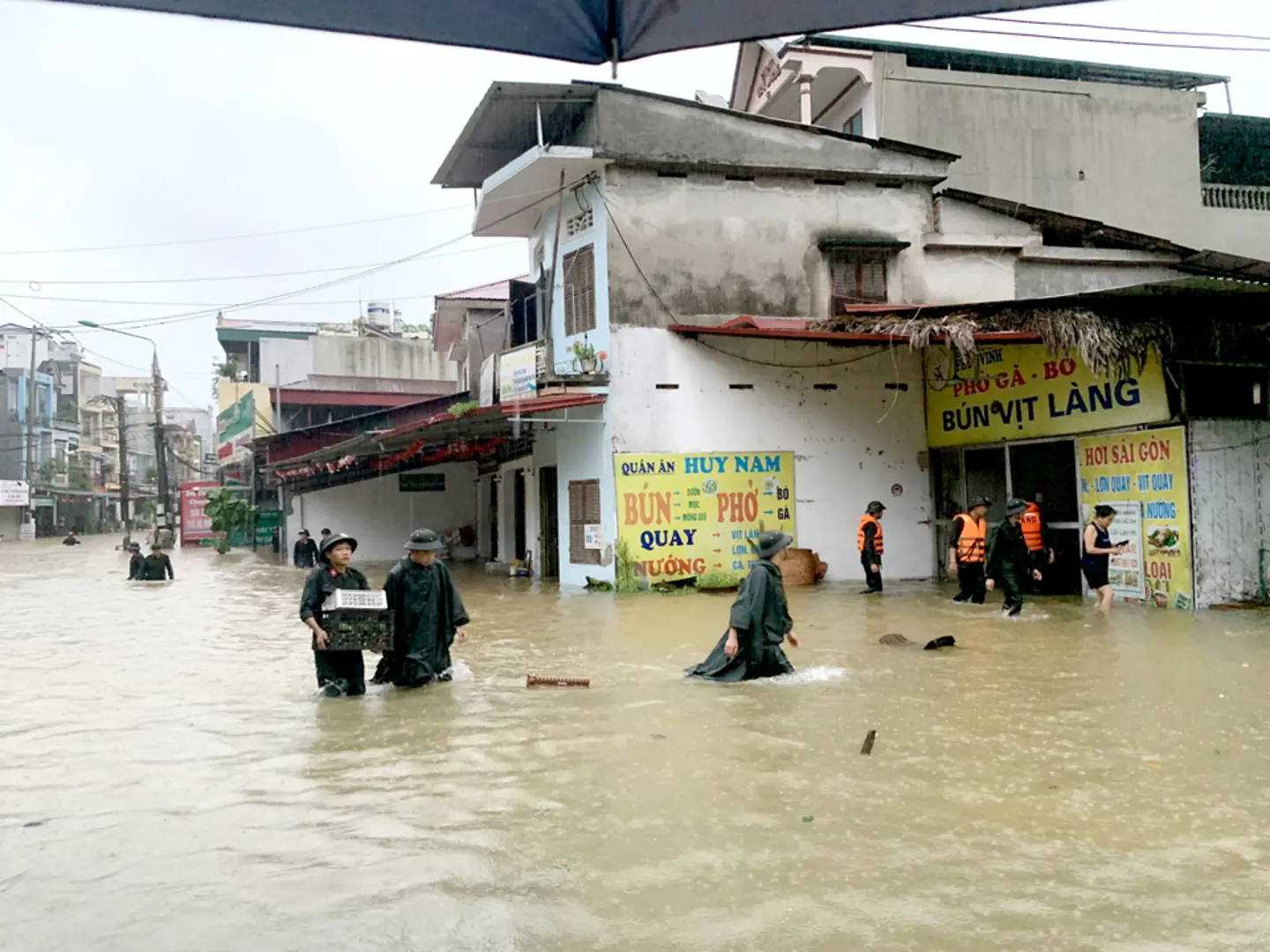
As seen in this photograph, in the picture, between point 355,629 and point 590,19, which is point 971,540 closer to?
point 355,629

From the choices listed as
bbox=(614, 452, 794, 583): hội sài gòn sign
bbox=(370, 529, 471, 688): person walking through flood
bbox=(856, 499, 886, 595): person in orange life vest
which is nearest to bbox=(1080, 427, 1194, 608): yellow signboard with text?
bbox=(856, 499, 886, 595): person in orange life vest

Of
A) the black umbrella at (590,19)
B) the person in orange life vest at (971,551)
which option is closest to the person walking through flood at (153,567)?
the person in orange life vest at (971,551)

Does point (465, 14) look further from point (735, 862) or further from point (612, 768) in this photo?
point (612, 768)

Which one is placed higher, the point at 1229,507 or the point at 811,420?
the point at 811,420

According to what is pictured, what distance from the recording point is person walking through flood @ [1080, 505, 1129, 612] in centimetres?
1191

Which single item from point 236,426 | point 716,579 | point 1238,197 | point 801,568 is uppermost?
point 1238,197

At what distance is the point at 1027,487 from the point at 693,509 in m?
5.74

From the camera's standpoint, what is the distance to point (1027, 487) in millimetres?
17344

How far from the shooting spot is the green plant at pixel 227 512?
36781 millimetres

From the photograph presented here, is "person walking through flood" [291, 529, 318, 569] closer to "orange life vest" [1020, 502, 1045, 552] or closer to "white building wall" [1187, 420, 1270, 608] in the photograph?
"orange life vest" [1020, 502, 1045, 552]

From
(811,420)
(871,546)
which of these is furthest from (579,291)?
(871,546)

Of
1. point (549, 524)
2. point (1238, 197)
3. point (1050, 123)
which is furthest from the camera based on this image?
point (1238, 197)

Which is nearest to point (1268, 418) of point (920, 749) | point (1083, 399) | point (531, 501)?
point (1083, 399)

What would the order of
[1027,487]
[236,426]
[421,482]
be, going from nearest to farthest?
[1027,487] → [421,482] → [236,426]
